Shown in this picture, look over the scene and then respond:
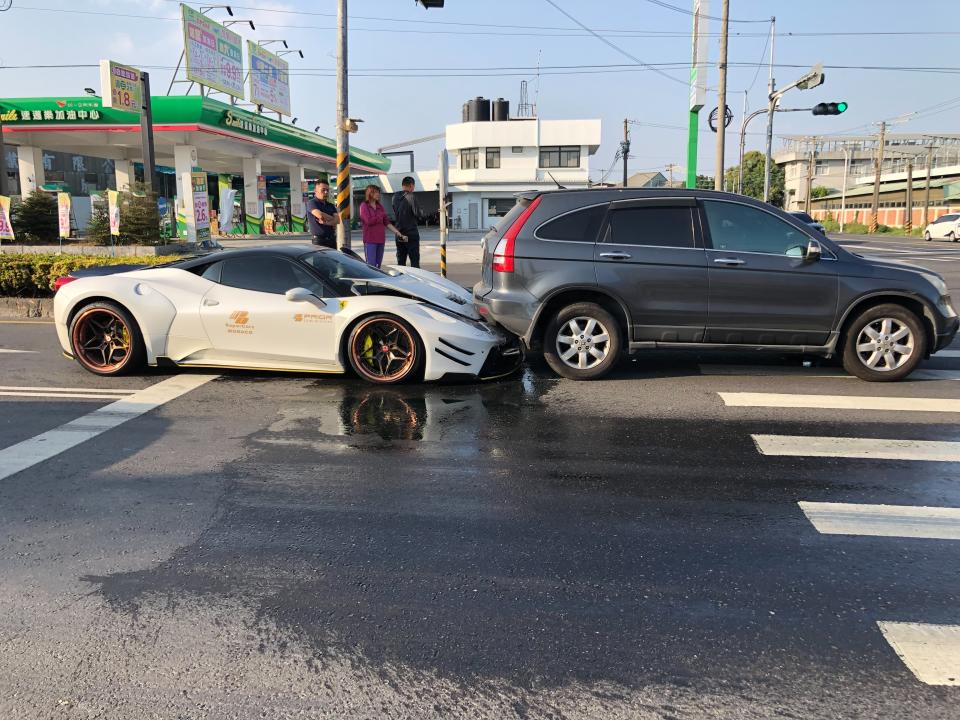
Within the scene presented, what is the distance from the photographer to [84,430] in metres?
5.55

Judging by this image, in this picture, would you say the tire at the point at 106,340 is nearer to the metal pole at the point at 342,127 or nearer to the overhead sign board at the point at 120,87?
the metal pole at the point at 342,127

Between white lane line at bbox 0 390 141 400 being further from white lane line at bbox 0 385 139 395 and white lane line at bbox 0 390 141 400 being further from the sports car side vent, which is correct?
the sports car side vent

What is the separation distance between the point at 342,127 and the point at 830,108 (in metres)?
16.3

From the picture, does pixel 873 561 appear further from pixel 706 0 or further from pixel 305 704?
pixel 706 0

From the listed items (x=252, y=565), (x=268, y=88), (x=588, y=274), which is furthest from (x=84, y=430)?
(x=268, y=88)

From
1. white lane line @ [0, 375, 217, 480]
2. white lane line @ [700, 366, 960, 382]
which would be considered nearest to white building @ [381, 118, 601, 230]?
white lane line @ [700, 366, 960, 382]

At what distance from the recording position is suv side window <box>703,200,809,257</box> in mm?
6934

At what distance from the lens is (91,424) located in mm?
5711

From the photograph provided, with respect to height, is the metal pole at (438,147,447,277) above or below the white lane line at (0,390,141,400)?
above

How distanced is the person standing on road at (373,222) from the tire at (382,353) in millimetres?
5290

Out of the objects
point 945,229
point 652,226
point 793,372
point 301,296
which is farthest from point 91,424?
point 945,229

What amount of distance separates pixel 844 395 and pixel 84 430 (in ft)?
20.7

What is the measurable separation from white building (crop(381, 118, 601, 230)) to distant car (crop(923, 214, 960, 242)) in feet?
80.0

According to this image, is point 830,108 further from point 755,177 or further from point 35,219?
point 755,177
